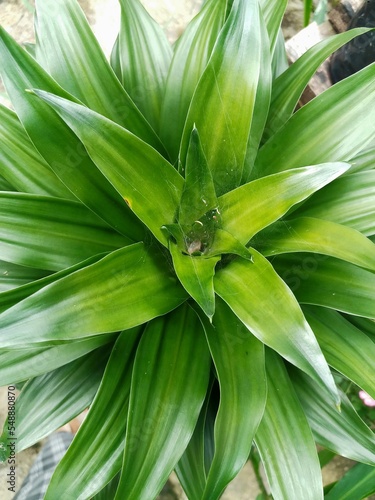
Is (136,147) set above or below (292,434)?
above

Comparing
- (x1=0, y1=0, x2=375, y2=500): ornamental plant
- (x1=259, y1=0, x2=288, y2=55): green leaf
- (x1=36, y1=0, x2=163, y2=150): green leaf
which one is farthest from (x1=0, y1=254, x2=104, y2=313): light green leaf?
(x1=259, y1=0, x2=288, y2=55): green leaf

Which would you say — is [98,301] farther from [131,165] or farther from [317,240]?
[317,240]

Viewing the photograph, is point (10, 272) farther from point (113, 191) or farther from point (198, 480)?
point (198, 480)

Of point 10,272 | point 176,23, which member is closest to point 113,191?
point 10,272

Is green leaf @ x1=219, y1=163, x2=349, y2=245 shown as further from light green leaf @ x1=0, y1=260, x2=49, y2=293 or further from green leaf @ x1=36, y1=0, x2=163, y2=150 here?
light green leaf @ x1=0, y1=260, x2=49, y2=293

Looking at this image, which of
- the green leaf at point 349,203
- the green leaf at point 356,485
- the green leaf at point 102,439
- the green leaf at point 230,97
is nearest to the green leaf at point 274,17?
the green leaf at point 230,97

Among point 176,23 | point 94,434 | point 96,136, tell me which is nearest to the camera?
point 96,136
